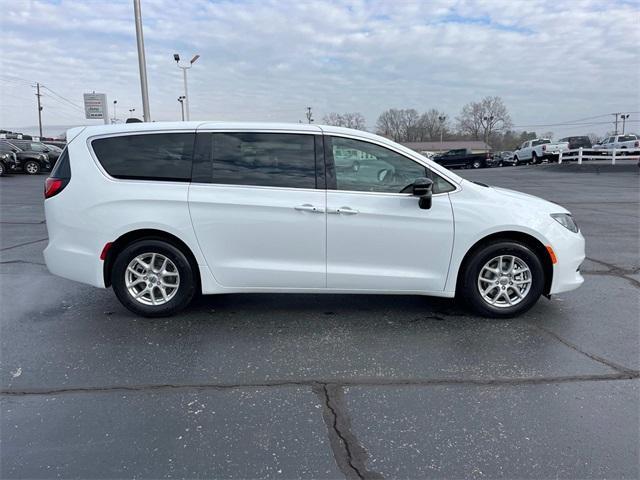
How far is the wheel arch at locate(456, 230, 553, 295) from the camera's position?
427 centimetres

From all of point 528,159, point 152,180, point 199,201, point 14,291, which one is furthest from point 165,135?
point 528,159

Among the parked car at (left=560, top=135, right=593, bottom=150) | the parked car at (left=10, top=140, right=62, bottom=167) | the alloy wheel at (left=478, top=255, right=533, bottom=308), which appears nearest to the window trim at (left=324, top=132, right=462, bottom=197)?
the alloy wheel at (left=478, top=255, right=533, bottom=308)

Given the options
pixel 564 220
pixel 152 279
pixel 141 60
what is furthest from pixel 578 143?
pixel 152 279

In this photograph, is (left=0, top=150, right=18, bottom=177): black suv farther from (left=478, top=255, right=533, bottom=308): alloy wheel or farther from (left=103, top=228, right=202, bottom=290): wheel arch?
(left=478, top=255, right=533, bottom=308): alloy wheel

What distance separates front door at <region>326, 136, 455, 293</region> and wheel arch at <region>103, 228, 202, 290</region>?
4.35 ft

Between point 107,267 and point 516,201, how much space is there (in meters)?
3.96

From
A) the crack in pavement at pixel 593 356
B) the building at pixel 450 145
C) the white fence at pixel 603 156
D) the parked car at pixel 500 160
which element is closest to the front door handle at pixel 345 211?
the crack in pavement at pixel 593 356

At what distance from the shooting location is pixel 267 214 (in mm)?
4141

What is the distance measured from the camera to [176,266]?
4289 millimetres

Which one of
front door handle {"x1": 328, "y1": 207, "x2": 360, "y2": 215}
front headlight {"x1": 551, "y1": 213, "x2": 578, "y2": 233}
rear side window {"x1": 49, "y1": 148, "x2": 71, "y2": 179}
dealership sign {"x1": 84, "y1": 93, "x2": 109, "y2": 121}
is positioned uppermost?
dealership sign {"x1": 84, "y1": 93, "x2": 109, "y2": 121}

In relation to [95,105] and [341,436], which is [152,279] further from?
[95,105]

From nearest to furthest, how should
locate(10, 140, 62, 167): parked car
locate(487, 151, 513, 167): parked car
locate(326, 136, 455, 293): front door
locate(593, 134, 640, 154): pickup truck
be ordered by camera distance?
1. locate(326, 136, 455, 293): front door
2. locate(10, 140, 62, 167): parked car
3. locate(593, 134, 640, 154): pickup truck
4. locate(487, 151, 513, 167): parked car

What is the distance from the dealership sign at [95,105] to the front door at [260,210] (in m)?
18.2

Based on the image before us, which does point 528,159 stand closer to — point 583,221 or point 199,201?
point 583,221
